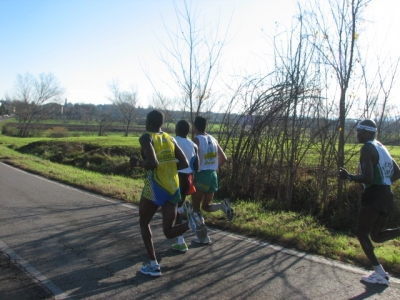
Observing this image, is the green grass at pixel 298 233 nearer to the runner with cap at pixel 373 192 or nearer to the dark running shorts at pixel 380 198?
the runner with cap at pixel 373 192

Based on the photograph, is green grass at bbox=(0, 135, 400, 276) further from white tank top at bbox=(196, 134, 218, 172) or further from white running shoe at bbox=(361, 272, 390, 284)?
white tank top at bbox=(196, 134, 218, 172)

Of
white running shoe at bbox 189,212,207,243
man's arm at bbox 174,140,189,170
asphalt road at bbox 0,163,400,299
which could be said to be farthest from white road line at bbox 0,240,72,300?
man's arm at bbox 174,140,189,170

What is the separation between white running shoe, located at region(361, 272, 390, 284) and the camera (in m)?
4.46

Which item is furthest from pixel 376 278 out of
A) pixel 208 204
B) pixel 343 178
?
pixel 208 204

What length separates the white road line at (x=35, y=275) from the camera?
4.09m

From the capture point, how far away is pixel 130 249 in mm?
5605

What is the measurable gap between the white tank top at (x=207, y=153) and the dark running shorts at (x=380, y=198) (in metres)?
2.26

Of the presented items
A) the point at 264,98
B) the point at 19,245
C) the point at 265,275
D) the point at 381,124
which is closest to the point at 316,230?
the point at 265,275

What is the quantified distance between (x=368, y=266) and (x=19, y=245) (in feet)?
15.7

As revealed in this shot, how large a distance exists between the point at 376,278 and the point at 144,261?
2.78m

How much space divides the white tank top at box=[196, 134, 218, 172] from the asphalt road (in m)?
1.18

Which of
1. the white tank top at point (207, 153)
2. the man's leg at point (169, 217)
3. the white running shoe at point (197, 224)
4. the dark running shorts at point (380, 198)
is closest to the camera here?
the dark running shorts at point (380, 198)

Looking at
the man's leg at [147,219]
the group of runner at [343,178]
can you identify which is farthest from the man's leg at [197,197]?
the man's leg at [147,219]

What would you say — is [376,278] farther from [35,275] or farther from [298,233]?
[35,275]
